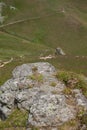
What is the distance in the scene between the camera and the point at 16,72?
28016 mm

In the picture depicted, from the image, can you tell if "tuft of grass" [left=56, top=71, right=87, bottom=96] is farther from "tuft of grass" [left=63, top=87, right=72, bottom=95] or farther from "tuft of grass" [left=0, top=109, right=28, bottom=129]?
"tuft of grass" [left=0, top=109, right=28, bottom=129]

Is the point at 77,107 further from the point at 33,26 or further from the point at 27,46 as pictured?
the point at 33,26

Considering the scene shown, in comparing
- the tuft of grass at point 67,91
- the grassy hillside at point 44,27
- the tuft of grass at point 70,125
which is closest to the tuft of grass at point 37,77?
the tuft of grass at point 67,91

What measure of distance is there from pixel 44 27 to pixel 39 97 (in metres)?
94.3

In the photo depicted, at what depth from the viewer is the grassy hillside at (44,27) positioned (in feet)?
333

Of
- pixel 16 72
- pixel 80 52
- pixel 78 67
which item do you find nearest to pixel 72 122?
pixel 16 72

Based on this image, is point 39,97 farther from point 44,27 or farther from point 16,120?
point 44,27

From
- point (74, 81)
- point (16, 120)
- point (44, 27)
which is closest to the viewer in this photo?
point (16, 120)

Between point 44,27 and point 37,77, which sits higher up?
point 37,77

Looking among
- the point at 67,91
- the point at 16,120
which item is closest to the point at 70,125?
the point at 67,91

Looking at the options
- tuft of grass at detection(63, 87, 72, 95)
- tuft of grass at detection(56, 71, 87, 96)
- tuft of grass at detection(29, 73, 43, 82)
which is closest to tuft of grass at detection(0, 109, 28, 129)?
tuft of grass at detection(63, 87, 72, 95)

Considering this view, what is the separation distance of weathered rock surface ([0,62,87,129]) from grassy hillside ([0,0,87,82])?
64185 mm

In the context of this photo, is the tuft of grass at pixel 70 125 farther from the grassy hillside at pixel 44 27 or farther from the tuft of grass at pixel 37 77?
the grassy hillside at pixel 44 27

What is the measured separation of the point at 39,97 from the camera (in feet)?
77.1
